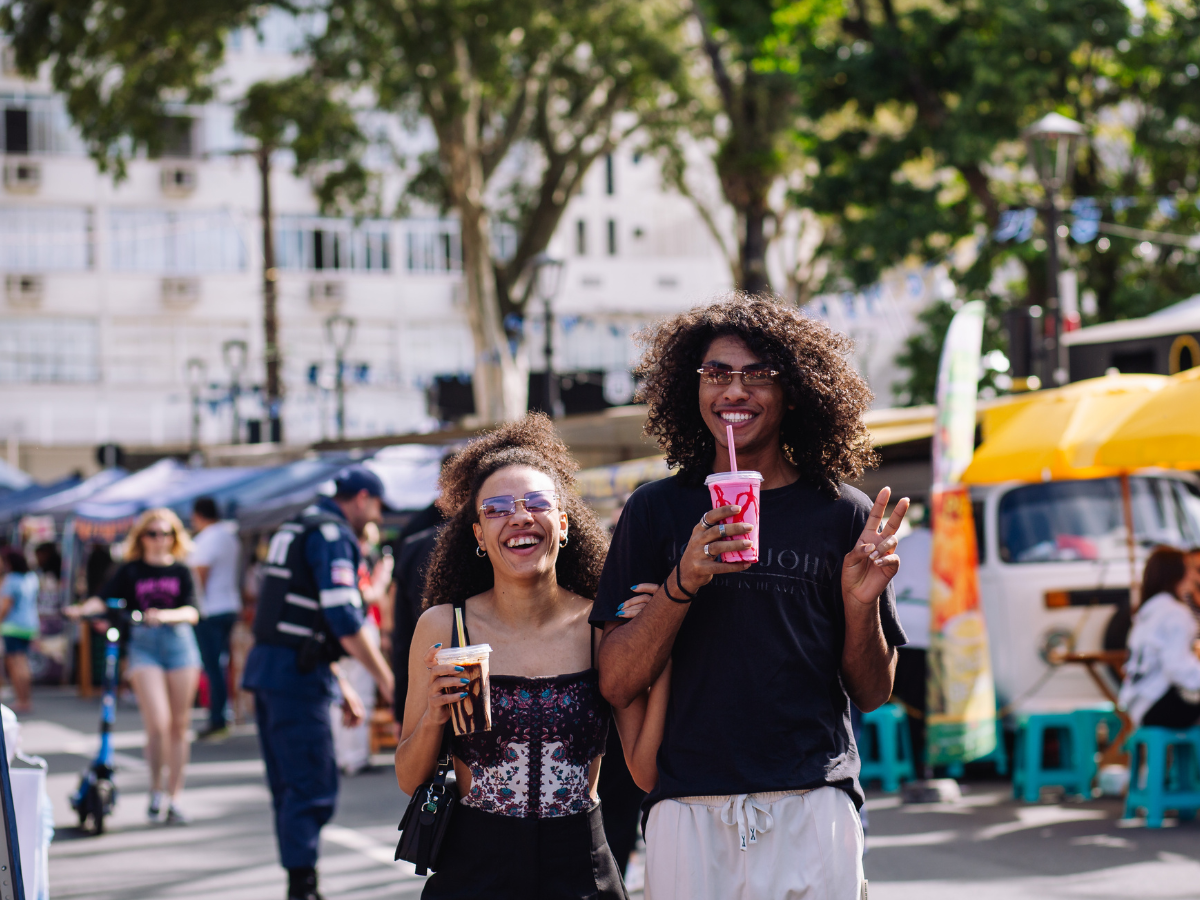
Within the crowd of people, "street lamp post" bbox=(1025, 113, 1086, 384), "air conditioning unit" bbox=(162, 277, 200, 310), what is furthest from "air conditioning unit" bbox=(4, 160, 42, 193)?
the crowd of people

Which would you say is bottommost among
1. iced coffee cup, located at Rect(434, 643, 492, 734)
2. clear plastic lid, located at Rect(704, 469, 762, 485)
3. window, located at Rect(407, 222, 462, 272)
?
iced coffee cup, located at Rect(434, 643, 492, 734)

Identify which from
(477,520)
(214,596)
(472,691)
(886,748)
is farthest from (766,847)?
(214,596)

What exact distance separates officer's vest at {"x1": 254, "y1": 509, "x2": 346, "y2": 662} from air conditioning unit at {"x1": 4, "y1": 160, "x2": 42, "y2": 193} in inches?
1763

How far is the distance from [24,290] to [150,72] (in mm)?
27886

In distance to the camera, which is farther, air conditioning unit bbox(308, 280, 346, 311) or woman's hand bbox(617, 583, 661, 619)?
air conditioning unit bbox(308, 280, 346, 311)

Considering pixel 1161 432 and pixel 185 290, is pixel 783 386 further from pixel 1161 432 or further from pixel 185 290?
pixel 185 290

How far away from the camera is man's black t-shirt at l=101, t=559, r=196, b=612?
956 cm

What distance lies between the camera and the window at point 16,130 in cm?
4794

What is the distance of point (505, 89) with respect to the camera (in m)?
23.1

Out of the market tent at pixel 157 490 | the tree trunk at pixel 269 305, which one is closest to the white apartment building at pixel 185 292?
the tree trunk at pixel 269 305

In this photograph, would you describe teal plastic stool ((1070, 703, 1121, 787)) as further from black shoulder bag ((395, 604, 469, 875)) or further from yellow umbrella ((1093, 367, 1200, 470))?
black shoulder bag ((395, 604, 469, 875))

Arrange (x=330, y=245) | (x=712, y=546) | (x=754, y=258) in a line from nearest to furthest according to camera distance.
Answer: (x=712, y=546)
(x=754, y=258)
(x=330, y=245)

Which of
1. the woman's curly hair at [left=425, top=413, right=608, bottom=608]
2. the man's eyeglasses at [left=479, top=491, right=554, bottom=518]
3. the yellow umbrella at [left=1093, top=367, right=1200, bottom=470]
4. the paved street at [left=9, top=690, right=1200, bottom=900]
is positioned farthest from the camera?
the yellow umbrella at [left=1093, top=367, right=1200, bottom=470]

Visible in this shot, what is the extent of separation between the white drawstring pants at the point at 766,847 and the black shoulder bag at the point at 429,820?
22.7 inches
